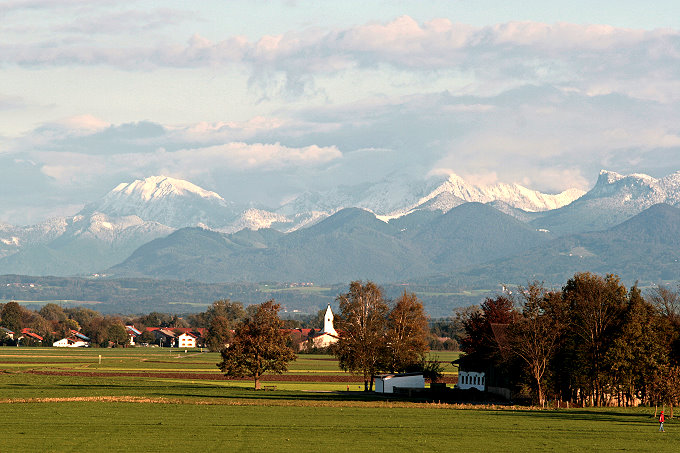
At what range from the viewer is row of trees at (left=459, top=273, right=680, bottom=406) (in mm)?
77625

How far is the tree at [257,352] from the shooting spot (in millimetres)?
96062

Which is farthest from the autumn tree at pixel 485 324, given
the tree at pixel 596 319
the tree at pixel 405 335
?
the tree at pixel 596 319

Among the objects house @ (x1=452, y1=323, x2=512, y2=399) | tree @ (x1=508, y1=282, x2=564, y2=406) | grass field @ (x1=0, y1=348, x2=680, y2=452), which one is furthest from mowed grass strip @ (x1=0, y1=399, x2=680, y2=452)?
house @ (x1=452, y1=323, x2=512, y2=399)

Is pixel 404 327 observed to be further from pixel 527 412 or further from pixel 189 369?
pixel 189 369

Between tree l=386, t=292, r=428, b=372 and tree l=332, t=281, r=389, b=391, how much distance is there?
0.94 meters

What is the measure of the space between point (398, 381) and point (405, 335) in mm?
6167

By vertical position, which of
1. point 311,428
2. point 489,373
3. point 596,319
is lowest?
point 311,428

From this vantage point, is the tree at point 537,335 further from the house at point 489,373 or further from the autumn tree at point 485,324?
the autumn tree at point 485,324

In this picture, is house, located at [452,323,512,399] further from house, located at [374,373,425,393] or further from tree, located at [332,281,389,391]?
tree, located at [332,281,389,391]

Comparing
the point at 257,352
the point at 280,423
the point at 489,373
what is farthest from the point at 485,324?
the point at 280,423

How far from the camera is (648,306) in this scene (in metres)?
81.4

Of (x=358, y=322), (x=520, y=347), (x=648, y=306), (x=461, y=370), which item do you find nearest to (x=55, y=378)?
(x=358, y=322)

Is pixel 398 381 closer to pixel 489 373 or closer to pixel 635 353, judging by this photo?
pixel 489 373

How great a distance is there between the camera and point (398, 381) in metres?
97.8
